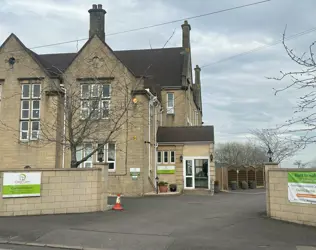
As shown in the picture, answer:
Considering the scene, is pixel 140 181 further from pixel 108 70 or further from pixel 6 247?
pixel 6 247

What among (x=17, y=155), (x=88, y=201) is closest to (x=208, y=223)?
(x=88, y=201)

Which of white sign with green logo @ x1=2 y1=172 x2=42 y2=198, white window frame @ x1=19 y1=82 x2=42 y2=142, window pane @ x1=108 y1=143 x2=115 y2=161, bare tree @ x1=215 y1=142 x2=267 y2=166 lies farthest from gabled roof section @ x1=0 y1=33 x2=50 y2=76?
bare tree @ x1=215 y1=142 x2=267 y2=166

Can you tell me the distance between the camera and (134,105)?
24.1m

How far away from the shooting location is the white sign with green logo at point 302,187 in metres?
12.3

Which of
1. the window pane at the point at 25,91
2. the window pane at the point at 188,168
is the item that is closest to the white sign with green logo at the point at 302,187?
the window pane at the point at 188,168

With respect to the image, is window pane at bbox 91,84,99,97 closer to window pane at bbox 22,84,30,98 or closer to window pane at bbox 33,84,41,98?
window pane at bbox 33,84,41,98

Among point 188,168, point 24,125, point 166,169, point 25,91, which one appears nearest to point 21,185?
point 24,125

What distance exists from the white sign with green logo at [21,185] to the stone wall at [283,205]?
904 centimetres

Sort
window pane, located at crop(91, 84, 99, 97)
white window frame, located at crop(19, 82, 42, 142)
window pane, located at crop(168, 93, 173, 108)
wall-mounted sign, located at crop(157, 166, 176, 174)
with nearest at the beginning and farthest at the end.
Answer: window pane, located at crop(91, 84, 99, 97), white window frame, located at crop(19, 82, 42, 142), wall-mounted sign, located at crop(157, 166, 176, 174), window pane, located at crop(168, 93, 173, 108)

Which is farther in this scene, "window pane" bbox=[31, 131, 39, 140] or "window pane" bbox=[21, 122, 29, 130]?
"window pane" bbox=[21, 122, 29, 130]

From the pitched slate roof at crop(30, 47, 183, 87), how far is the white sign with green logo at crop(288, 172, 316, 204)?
75.9 feet

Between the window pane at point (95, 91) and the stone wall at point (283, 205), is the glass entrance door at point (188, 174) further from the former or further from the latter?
the stone wall at point (283, 205)

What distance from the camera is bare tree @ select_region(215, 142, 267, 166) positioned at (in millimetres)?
80825

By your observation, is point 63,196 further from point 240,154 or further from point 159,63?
point 240,154
